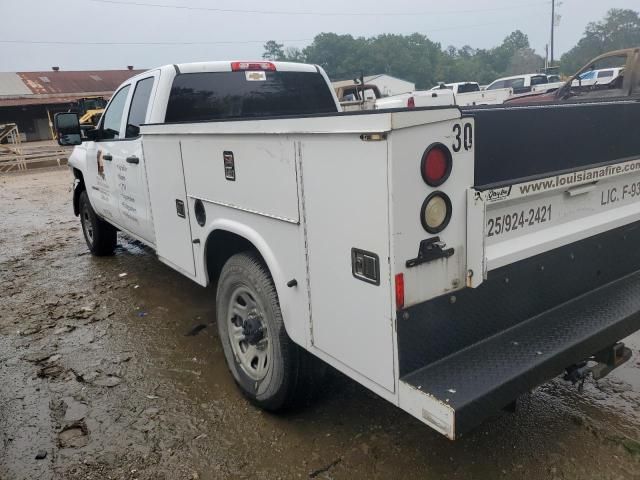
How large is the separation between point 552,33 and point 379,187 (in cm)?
5446

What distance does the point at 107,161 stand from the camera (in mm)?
5305

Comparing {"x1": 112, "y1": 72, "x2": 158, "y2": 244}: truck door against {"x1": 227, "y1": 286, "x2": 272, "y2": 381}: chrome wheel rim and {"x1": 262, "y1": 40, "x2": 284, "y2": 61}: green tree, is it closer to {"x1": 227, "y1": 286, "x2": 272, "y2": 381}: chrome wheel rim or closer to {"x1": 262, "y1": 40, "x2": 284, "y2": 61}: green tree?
{"x1": 227, "y1": 286, "x2": 272, "y2": 381}: chrome wheel rim

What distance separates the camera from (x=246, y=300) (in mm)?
3275

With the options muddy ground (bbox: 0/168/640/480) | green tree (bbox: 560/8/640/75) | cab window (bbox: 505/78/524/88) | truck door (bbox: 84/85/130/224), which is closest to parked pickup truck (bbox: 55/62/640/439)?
muddy ground (bbox: 0/168/640/480)

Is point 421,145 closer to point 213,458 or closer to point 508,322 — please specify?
point 508,322

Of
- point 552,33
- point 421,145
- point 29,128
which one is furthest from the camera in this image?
point 552,33

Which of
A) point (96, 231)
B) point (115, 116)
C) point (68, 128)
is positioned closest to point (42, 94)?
point (96, 231)

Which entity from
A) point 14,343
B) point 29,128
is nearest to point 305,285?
point 14,343

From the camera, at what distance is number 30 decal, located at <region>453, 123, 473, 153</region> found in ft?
6.84

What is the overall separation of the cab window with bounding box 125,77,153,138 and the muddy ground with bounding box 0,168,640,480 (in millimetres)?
1723

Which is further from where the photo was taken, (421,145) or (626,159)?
(626,159)

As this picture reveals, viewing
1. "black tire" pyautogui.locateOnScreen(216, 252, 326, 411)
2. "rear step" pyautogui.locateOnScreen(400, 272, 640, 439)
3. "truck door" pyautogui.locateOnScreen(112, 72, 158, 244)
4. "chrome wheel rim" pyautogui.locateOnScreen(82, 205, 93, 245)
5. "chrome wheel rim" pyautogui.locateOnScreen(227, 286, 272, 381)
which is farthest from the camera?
"chrome wheel rim" pyautogui.locateOnScreen(82, 205, 93, 245)

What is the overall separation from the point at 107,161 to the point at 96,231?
1.85m

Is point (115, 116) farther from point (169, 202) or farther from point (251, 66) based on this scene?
point (169, 202)
